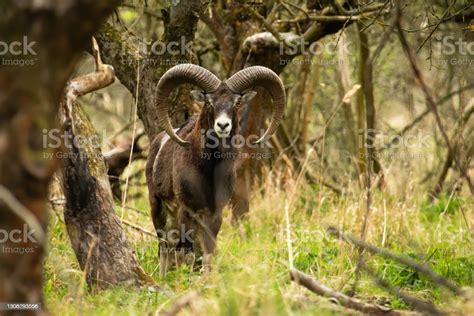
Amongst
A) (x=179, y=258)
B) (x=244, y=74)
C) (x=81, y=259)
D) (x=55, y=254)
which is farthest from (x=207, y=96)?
(x=81, y=259)

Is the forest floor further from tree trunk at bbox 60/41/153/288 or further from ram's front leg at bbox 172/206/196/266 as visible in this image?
ram's front leg at bbox 172/206/196/266

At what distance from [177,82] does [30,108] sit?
20.8ft

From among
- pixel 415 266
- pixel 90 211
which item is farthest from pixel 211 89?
pixel 415 266

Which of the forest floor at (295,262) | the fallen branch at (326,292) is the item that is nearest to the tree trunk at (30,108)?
the forest floor at (295,262)

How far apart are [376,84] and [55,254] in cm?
1060

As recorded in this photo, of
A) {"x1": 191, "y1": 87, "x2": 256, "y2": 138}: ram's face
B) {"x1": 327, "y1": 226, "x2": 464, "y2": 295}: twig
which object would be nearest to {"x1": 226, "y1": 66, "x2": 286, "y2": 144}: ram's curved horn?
{"x1": 191, "y1": 87, "x2": 256, "y2": 138}: ram's face

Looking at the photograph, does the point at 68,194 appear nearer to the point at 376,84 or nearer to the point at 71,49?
the point at 71,49

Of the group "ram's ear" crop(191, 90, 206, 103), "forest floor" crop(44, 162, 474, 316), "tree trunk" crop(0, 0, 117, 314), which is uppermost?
"ram's ear" crop(191, 90, 206, 103)

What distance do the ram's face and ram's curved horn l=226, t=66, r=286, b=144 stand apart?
14 cm

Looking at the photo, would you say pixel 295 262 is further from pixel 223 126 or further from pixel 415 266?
pixel 415 266

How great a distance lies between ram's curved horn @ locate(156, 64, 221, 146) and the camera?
32.7 ft

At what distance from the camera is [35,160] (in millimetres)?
3791

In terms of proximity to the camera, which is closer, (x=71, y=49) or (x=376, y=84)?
(x=71, y=49)

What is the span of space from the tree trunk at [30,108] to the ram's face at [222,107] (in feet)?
18.5
